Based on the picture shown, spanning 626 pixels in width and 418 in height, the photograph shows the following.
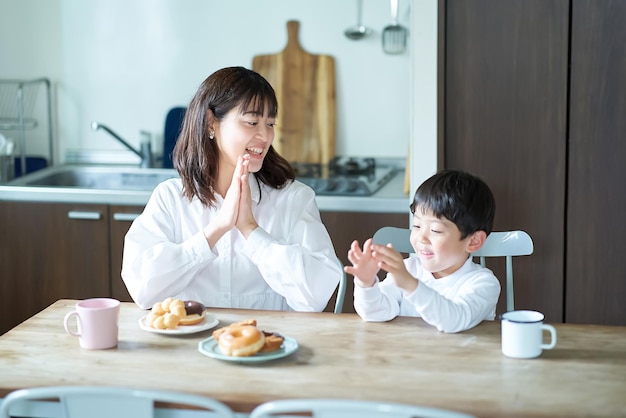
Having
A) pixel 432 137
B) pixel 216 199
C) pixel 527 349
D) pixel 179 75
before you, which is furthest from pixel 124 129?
pixel 527 349

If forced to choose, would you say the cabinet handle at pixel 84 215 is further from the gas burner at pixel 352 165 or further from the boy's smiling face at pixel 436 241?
the boy's smiling face at pixel 436 241

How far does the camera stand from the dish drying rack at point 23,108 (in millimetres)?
4035

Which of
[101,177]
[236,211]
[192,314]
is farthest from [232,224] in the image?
[101,177]

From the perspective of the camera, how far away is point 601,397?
1520 mm

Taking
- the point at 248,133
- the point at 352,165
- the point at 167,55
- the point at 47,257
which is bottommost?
the point at 47,257

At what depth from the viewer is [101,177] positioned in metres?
3.92

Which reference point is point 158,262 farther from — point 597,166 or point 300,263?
point 597,166

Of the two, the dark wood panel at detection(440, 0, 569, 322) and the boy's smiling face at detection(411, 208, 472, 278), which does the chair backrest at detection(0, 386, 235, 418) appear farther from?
the dark wood panel at detection(440, 0, 569, 322)

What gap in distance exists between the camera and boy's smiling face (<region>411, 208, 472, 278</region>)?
201 centimetres

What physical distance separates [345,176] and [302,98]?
380mm

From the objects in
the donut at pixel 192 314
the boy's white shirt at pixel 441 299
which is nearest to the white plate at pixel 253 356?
the donut at pixel 192 314

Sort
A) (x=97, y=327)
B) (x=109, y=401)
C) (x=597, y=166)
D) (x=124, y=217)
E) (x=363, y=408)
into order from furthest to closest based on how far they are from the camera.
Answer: (x=124, y=217), (x=597, y=166), (x=97, y=327), (x=109, y=401), (x=363, y=408)

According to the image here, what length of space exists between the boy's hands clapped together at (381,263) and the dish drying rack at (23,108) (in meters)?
2.54

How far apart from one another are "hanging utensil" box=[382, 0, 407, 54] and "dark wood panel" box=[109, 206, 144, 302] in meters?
1.21
